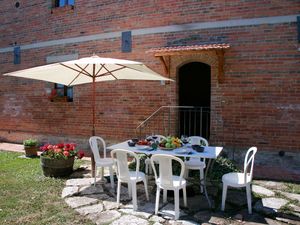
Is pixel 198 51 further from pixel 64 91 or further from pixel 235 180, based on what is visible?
pixel 64 91

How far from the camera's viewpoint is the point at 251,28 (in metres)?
6.55

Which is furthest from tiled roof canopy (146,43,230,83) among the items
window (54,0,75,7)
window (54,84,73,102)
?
window (54,0,75,7)

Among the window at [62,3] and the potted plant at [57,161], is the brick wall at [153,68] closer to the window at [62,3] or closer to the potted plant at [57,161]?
the window at [62,3]

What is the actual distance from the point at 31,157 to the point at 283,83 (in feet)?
20.6

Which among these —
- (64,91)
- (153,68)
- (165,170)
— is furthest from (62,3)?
(165,170)

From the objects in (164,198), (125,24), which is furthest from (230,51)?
(164,198)

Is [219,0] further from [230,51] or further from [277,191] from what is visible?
[277,191]

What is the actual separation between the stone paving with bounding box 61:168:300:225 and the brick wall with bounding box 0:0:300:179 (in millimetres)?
1768

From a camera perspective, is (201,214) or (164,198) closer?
(201,214)

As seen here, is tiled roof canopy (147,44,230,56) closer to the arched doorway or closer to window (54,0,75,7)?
the arched doorway

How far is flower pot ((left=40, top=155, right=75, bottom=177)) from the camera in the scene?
5.77 m

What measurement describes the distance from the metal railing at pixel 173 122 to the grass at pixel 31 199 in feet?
8.78

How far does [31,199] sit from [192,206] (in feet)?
8.03

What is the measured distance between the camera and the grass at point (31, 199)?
393cm
